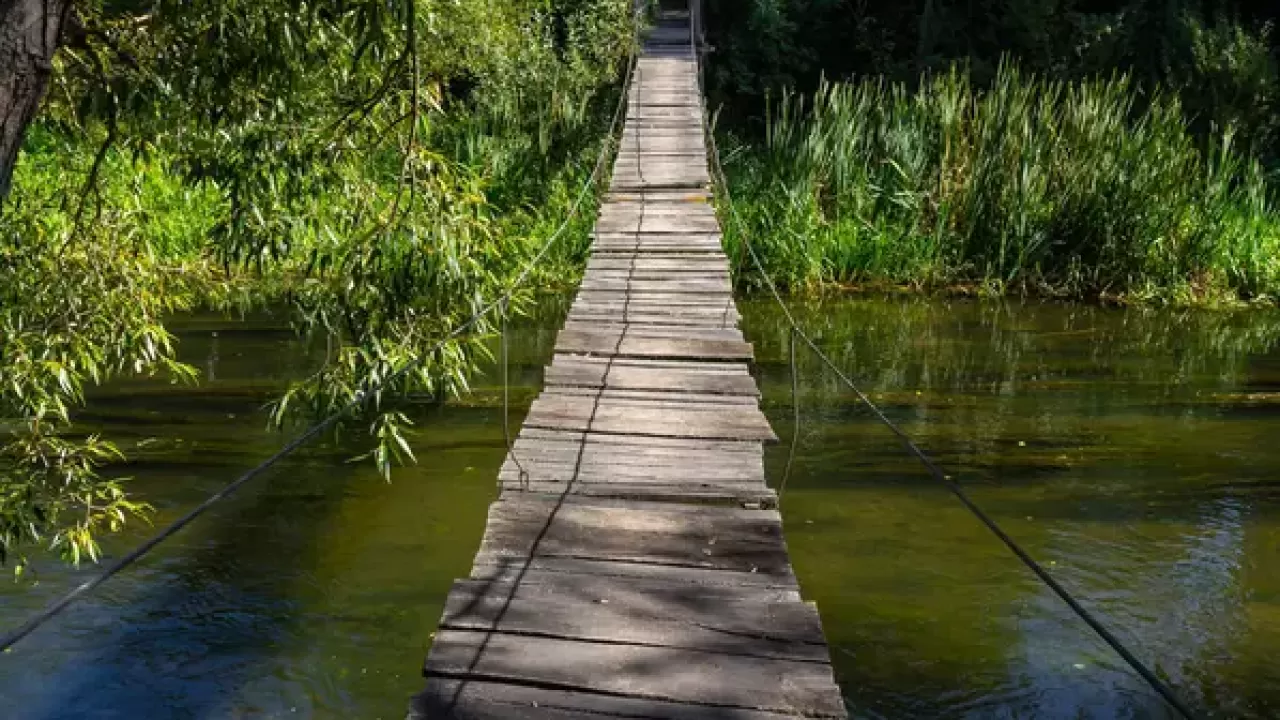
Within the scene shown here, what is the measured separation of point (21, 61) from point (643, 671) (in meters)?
1.37

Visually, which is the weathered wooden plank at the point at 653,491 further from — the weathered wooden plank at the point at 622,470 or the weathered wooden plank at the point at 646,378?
the weathered wooden plank at the point at 646,378

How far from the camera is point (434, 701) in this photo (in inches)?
90.4

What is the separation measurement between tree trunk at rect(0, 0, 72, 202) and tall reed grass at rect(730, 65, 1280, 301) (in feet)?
23.5

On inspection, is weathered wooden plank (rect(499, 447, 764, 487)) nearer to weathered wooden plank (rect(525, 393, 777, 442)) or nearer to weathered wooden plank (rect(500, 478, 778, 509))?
weathered wooden plank (rect(500, 478, 778, 509))

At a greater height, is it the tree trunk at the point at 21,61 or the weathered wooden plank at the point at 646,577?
the tree trunk at the point at 21,61

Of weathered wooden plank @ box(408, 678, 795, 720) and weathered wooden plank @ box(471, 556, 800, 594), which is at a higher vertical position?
weathered wooden plank @ box(408, 678, 795, 720)

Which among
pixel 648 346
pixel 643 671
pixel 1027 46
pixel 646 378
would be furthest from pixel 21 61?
pixel 1027 46

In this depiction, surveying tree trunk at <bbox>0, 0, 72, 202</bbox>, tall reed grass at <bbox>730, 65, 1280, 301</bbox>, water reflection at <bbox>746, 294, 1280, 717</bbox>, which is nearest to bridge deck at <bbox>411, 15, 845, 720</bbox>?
water reflection at <bbox>746, 294, 1280, 717</bbox>

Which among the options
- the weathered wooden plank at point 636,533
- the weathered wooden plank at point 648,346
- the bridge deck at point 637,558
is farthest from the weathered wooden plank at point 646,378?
the weathered wooden plank at point 636,533

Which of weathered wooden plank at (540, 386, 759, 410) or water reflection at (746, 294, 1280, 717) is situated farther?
weathered wooden plank at (540, 386, 759, 410)

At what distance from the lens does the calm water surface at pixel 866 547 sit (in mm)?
3709

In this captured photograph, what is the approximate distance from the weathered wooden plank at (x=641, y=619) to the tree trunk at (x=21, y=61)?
3.66 feet

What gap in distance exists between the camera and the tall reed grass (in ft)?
29.0

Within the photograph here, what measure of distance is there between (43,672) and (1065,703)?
2669 mm
